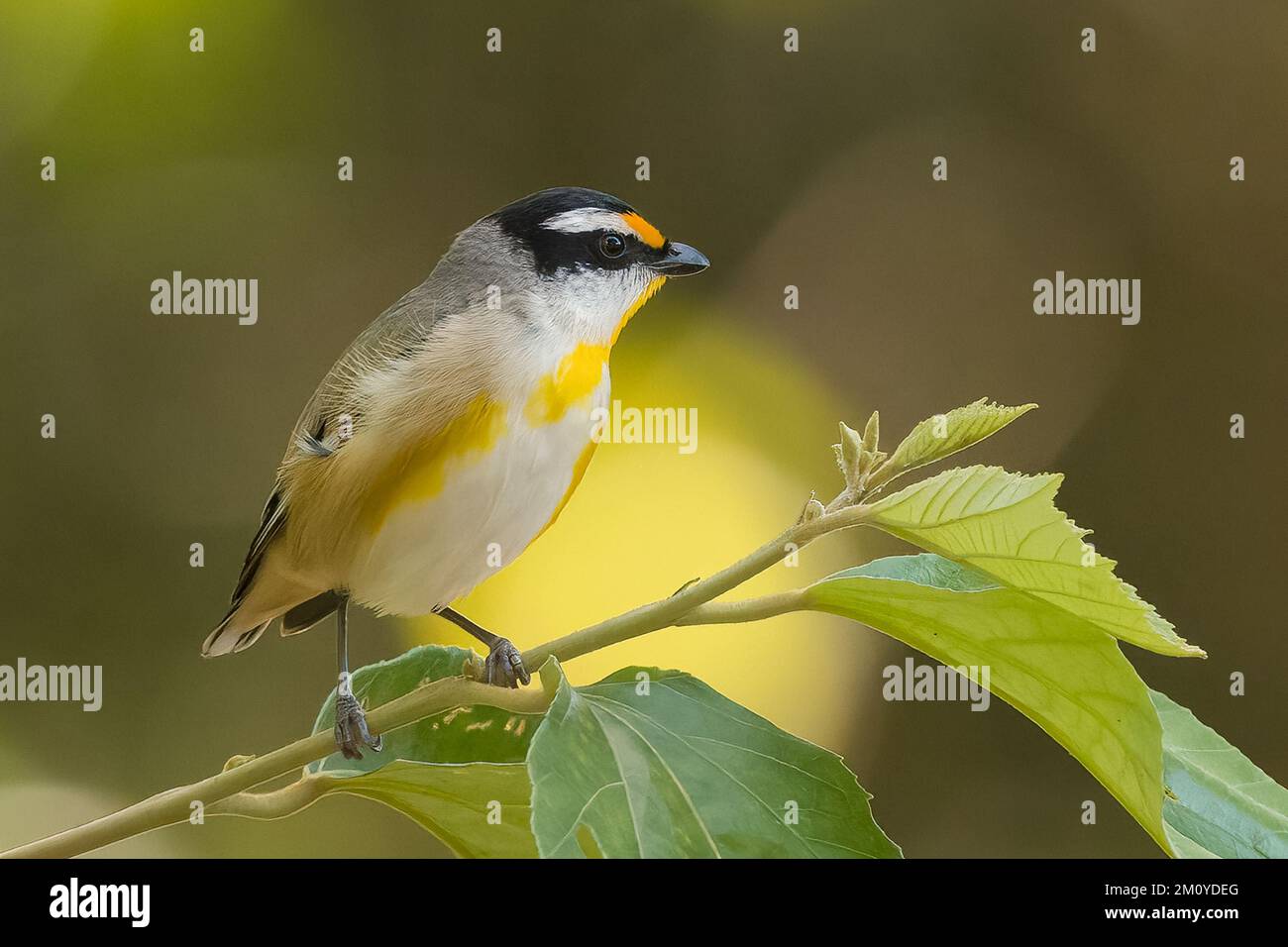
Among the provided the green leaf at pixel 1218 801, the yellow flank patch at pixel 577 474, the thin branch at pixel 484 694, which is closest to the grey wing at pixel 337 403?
the yellow flank patch at pixel 577 474

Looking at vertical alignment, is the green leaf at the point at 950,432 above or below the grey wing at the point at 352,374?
below

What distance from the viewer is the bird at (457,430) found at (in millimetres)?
661

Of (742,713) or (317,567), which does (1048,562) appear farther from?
(317,567)

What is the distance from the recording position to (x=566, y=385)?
0.69 m

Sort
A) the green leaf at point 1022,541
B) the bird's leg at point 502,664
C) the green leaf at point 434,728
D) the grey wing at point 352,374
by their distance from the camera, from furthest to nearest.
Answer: the grey wing at point 352,374 < the bird's leg at point 502,664 < the green leaf at point 434,728 < the green leaf at point 1022,541

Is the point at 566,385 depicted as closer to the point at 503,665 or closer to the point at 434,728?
the point at 503,665

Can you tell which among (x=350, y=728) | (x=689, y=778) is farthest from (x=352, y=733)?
(x=689, y=778)

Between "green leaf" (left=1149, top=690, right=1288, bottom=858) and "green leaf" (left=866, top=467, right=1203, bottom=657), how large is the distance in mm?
77

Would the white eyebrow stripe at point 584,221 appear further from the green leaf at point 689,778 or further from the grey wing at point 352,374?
the green leaf at point 689,778

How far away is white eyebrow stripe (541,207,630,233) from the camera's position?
76cm

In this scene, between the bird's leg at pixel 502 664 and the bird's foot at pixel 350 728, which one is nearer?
the bird's foot at pixel 350 728

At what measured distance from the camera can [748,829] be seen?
379 millimetres

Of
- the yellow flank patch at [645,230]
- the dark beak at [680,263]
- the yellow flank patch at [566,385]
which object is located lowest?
the yellow flank patch at [566,385]

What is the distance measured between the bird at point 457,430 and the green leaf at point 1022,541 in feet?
0.94
